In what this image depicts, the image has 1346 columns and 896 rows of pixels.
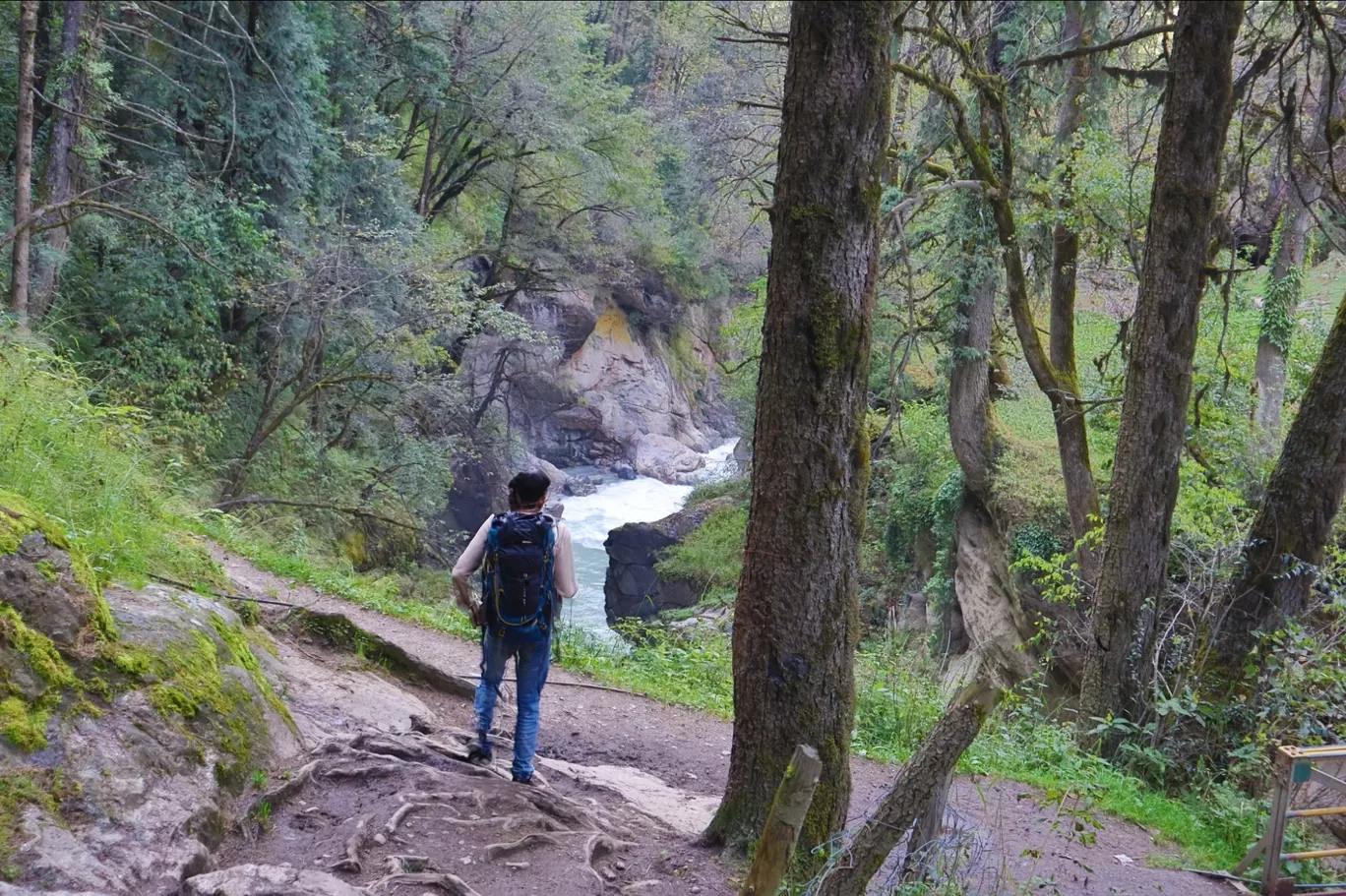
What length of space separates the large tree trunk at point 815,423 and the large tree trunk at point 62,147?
10.5 metres

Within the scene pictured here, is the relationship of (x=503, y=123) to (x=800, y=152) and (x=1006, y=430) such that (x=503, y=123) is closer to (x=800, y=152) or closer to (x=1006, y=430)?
(x=1006, y=430)

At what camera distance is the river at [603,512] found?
24.6m

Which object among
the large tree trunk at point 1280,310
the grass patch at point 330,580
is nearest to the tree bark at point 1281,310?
the large tree trunk at point 1280,310

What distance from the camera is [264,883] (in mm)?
3176

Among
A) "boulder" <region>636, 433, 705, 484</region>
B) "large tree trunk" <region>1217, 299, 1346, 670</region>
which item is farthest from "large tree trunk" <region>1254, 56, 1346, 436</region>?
"boulder" <region>636, 433, 705, 484</region>

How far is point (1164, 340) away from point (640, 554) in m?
19.3

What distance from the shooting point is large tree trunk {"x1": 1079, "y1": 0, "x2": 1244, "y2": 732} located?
23.9 feet

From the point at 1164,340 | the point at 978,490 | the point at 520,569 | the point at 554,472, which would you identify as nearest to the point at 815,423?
the point at 520,569

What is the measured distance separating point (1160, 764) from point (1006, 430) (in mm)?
9207

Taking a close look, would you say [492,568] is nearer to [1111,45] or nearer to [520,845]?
[520,845]

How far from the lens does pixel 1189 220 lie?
24.6ft

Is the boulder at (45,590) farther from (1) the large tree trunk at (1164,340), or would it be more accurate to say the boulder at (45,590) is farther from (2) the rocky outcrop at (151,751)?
(1) the large tree trunk at (1164,340)

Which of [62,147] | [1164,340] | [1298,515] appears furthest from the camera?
[62,147]

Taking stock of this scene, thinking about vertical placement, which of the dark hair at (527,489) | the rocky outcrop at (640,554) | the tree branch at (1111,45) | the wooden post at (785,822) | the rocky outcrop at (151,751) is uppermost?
the tree branch at (1111,45)
